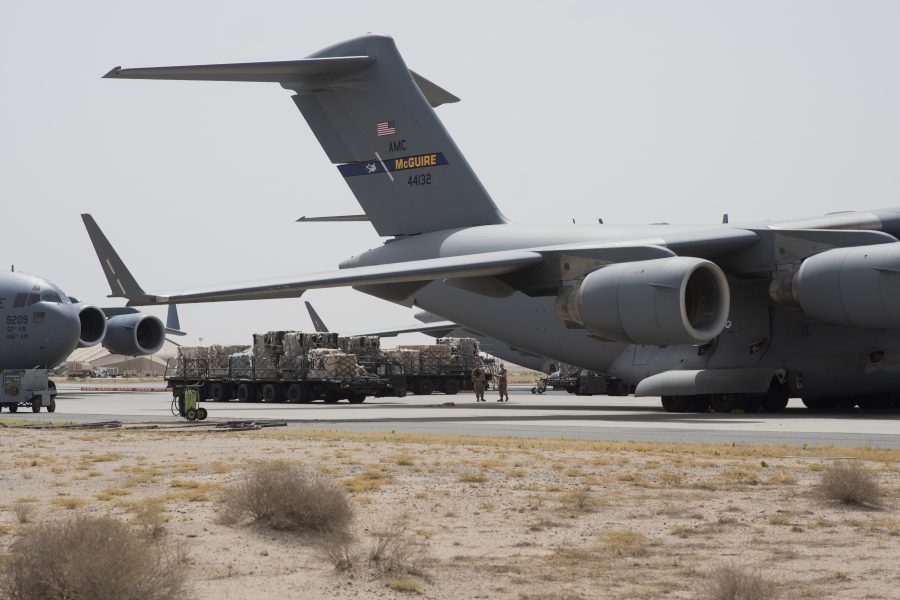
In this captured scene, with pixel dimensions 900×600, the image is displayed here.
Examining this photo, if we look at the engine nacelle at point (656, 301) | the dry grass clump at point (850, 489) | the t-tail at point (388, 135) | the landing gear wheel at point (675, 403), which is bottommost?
the dry grass clump at point (850, 489)

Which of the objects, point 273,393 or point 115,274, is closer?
point 115,274

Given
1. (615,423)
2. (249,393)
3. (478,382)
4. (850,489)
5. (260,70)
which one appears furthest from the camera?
(478,382)

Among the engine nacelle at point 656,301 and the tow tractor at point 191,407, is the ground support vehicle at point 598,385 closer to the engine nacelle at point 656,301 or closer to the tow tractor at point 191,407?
the engine nacelle at point 656,301

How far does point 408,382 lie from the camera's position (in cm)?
3850

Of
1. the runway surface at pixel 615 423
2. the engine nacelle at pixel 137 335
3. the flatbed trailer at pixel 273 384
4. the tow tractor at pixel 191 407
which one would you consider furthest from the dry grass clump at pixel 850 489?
the engine nacelle at pixel 137 335

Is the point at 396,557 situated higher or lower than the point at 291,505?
lower

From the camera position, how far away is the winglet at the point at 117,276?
21.7 meters

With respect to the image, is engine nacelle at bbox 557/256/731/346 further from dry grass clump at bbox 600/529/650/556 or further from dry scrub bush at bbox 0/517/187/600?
dry scrub bush at bbox 0/517/187/600

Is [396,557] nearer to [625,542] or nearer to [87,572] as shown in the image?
[625,542]

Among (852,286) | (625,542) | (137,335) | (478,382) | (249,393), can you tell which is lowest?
(625,542)

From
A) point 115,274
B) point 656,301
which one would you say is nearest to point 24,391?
point 115,274

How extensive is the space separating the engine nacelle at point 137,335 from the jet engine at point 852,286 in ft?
82.3

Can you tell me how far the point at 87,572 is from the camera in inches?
205

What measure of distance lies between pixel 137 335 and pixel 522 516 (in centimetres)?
3292
